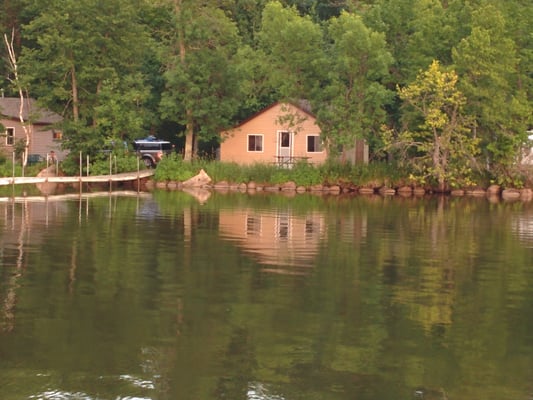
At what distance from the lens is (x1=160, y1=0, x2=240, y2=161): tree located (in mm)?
61500

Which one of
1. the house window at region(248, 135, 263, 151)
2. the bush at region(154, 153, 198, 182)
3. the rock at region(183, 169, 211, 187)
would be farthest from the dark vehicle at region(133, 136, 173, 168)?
the house window at region(248, 135, 263, 151)

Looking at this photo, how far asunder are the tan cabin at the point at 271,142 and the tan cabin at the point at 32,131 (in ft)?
42.4

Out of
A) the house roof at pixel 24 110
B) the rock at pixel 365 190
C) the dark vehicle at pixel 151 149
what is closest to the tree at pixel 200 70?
the dark vehicle at pixel 151 149

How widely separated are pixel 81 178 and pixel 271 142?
54.8 ft

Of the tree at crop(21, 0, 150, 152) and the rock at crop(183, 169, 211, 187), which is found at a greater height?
the tree at crop(21, 0, 150, 152)

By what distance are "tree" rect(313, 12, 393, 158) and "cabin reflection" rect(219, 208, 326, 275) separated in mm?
17988

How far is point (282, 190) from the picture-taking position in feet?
198

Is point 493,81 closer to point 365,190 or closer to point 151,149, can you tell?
point 365,190

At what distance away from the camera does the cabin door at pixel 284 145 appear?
66.6m

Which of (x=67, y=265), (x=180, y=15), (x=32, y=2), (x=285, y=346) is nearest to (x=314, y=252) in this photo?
(x=67, y=265)

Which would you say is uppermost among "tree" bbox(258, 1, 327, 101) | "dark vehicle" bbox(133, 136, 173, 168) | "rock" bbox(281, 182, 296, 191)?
"tree" bbox(258, 1, 327, 101)

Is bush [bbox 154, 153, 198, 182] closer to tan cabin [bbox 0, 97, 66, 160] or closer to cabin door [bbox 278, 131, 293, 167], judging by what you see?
cabin door [bbox 278, 131, 293, 167]

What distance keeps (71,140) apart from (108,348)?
48.7 meters

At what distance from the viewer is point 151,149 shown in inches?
2697
